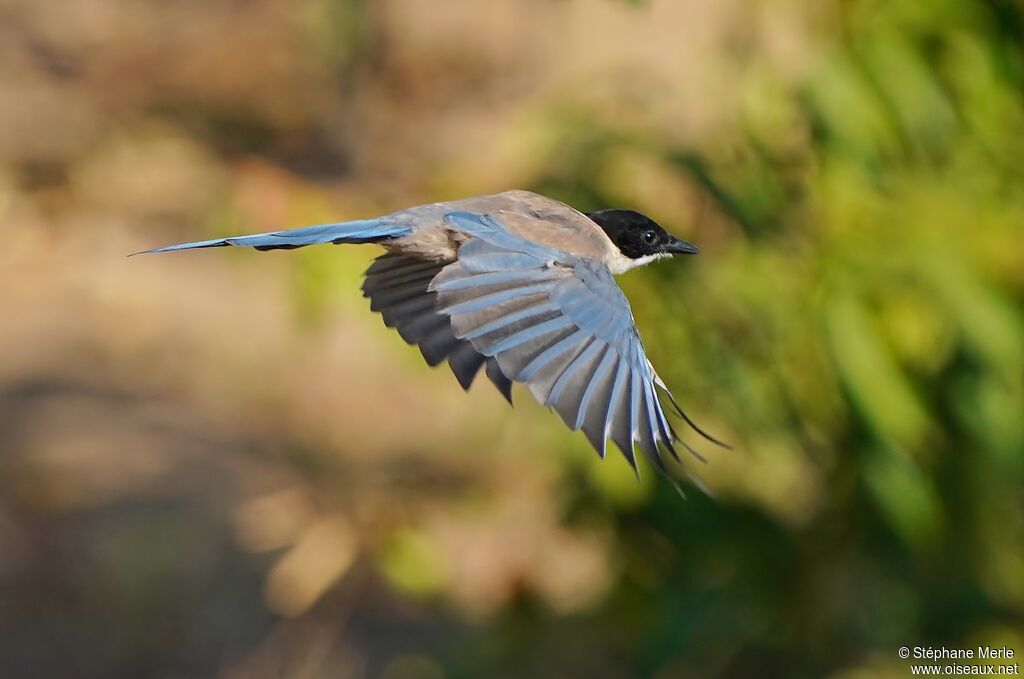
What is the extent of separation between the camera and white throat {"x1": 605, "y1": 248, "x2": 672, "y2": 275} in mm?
3676

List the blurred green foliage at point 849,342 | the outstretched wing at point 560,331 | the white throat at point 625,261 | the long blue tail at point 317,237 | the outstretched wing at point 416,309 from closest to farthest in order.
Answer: the outstretched wing at point 560,331, the long blue tail at point 317,237, the outstretched wing at point 416,309, the white throat at point 625,261, the blurred green foliage at point 849,342

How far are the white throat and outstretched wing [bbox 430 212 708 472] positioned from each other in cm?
35

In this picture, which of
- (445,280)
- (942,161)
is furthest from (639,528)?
(445,280)

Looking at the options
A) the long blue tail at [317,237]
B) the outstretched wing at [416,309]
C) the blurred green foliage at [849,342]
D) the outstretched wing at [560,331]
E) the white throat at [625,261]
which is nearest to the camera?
the outstretched wing at [560,331]

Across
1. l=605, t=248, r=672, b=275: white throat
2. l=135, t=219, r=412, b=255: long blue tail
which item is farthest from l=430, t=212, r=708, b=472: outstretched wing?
l=605, t=248, r=672, b=275: white throat

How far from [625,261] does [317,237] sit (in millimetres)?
872

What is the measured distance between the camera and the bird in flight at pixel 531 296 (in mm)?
2783

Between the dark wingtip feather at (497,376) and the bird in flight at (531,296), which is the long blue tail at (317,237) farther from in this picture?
the dark wingtip feather at (497,376)

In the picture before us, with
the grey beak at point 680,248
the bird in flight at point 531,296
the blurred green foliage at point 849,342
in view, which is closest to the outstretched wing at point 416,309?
the bird in flight at point 531,296

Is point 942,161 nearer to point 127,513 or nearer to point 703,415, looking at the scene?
point 703,415

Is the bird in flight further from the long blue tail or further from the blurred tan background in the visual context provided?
the blurred tan background

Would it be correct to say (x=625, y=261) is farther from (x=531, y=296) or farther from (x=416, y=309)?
(x=531, y=296)

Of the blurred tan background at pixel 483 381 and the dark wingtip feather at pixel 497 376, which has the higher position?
the dark wingtip feather at pixel 497 376

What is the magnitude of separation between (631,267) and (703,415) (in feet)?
2.52
